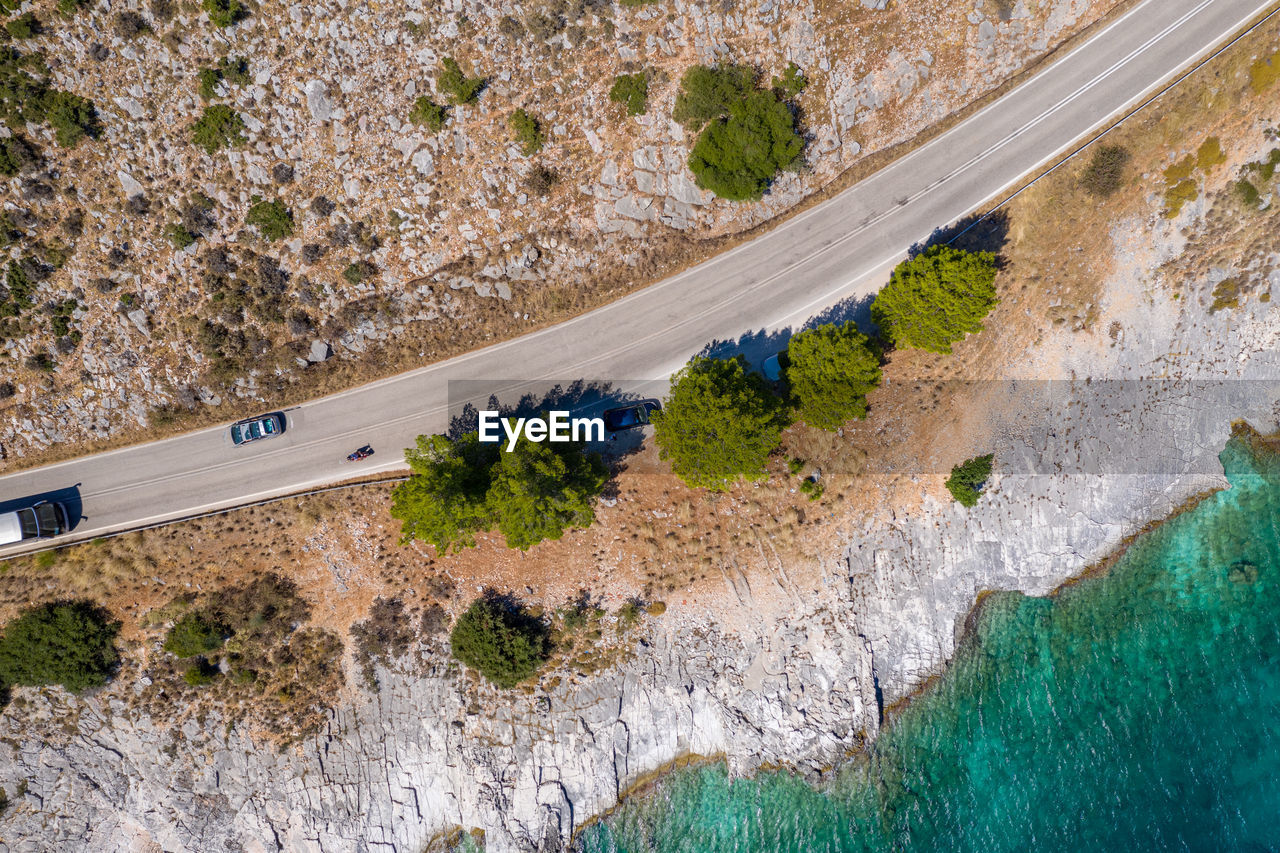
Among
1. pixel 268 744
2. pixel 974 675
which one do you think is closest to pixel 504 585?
pixel 268 744

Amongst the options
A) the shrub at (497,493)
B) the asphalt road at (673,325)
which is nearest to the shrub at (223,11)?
the asphalt road at (673,325)

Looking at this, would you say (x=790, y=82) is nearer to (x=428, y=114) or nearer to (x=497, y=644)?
(x=428, y=114)

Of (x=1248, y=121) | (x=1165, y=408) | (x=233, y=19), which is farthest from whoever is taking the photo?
(x=1165, y=408)

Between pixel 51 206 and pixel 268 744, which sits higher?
pixel 51 206

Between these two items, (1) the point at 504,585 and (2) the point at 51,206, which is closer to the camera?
(2) the point at 51,206

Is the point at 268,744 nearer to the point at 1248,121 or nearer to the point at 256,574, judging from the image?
the point at 256,574

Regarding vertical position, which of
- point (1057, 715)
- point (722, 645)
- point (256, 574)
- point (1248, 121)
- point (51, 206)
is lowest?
point (1057, 715)

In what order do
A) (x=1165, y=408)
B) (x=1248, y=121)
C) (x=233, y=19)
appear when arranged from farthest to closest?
(x=1165, y=408) → (x=1248, y=121) → (x=233, y=19)
